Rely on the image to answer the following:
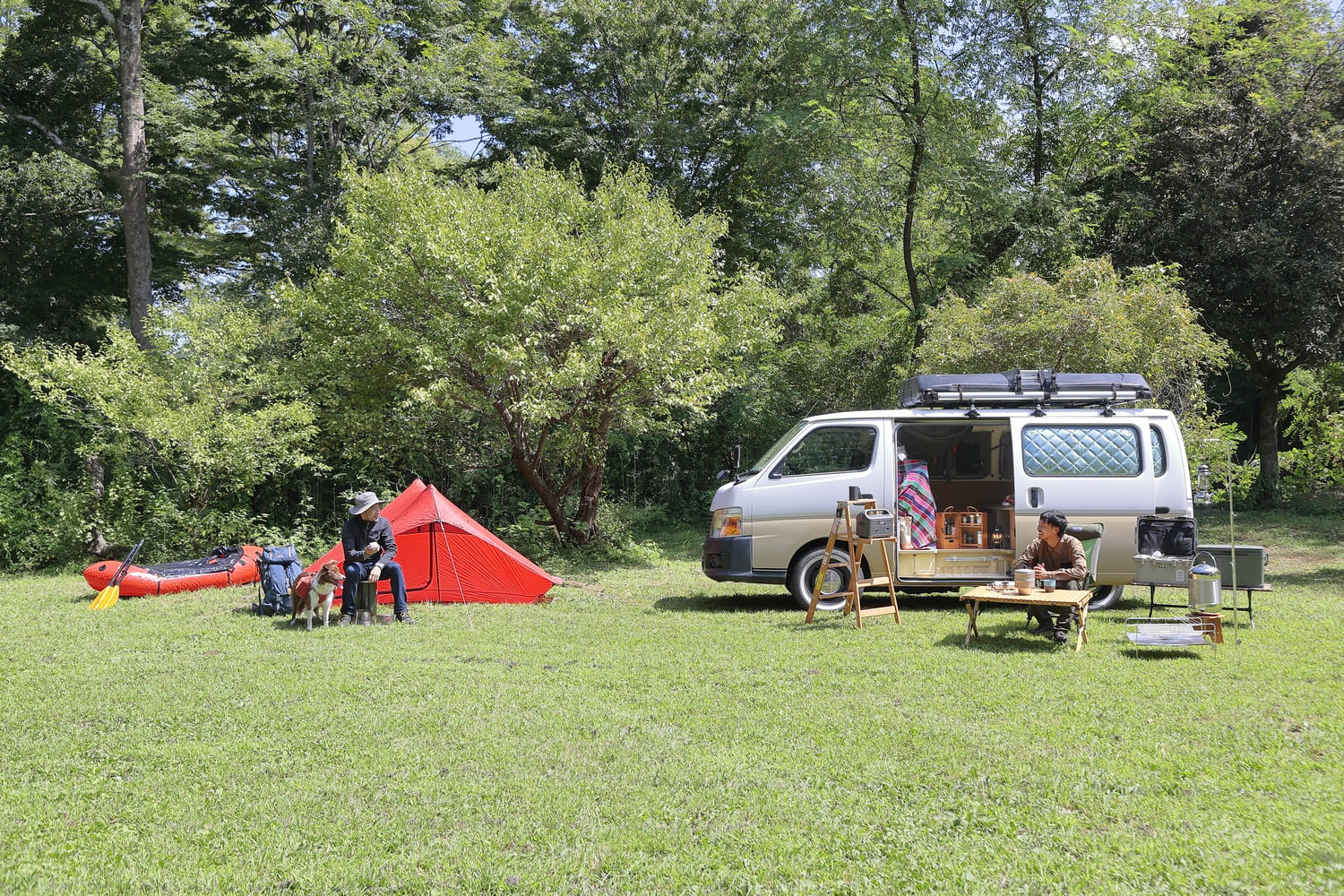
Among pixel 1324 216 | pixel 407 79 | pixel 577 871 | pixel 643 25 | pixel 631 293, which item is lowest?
pixel 577 871

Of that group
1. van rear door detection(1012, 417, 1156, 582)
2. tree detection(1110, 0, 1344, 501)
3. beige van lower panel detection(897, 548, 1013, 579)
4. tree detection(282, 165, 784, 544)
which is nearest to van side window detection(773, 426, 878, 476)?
beige van lower panel detection(897, 548, 1013, 579)

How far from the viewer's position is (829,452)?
388 inches

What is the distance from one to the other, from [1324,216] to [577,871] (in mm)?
21260

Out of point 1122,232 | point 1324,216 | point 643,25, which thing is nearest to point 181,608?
point 643,25

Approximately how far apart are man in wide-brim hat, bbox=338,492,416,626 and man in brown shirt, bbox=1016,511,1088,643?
5832mm

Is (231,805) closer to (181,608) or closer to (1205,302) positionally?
(181,608)

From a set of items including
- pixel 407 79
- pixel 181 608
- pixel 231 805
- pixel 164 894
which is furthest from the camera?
pixel 407 79

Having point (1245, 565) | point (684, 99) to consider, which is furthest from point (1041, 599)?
point (684, 99)

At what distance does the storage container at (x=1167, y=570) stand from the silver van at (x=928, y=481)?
680mm

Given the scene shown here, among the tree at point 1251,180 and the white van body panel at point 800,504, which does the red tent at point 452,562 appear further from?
the tree at point 1251,180

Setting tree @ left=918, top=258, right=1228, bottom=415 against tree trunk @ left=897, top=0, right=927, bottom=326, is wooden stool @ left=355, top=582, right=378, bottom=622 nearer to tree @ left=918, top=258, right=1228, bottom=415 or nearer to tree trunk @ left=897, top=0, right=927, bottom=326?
tree @ left=918, top=258, right=1228, bottom=415

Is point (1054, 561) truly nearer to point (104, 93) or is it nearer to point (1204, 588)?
point (1204, 588)

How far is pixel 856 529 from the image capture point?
8547mm

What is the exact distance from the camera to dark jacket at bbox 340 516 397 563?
9.00m
